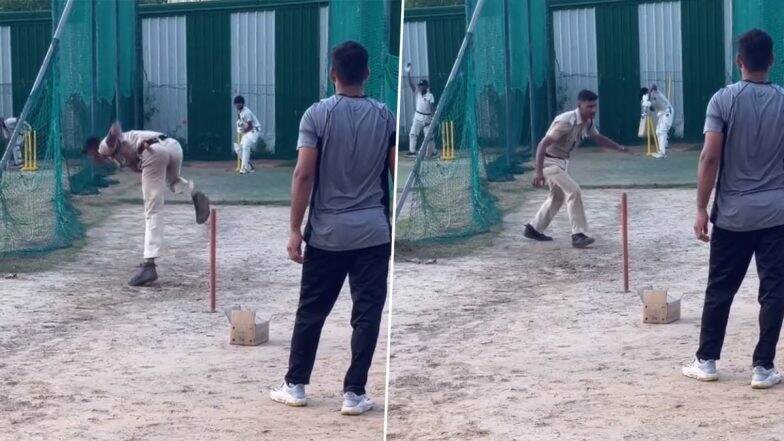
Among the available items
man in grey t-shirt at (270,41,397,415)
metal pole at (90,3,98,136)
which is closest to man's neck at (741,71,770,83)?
man in grey t-shirt at (270,41,397,415)

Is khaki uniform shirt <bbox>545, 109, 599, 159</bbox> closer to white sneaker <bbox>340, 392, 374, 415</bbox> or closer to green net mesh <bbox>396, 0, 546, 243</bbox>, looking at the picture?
green net mesh <bbox>396, 0, 546, 243</bbox>

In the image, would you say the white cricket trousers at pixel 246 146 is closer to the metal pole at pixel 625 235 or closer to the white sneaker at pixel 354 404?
the white sneaker at pixel 354 404

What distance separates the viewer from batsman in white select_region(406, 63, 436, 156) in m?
4.27

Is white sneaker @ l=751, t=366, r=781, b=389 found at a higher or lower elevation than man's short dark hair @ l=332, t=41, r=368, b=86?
lower

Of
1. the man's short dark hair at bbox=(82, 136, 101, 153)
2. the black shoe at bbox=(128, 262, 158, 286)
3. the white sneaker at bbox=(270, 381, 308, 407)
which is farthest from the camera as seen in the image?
the black shoe at bbox=(128, 262, 158, 286)

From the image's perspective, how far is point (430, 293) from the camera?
4719 mm

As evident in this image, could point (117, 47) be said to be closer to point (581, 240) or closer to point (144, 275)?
point (144, 275)

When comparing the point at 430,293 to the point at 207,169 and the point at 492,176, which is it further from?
the point at 207,169

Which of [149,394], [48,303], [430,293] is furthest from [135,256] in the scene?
[430,293]

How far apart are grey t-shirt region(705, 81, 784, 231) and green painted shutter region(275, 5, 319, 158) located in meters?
1.39

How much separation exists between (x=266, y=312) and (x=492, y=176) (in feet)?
5.21

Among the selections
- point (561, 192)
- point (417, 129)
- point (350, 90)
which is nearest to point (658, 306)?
point (561, 192)

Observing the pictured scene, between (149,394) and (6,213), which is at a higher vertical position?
(6,213)

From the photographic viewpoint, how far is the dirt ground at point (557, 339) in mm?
4426
